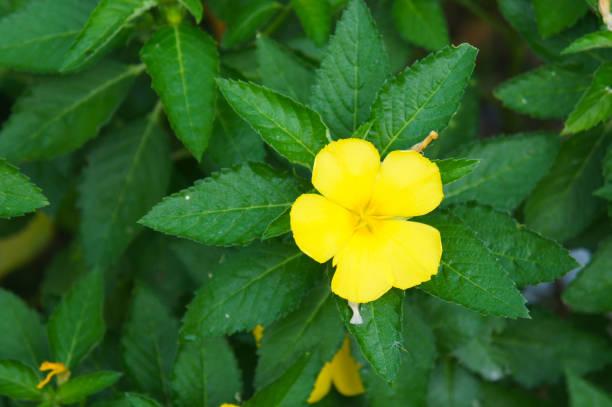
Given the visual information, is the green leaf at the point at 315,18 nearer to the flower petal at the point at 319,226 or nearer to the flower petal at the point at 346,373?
the flower petal at the point at 319,226

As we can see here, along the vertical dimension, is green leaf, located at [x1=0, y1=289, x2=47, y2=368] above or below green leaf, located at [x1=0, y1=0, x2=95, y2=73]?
below

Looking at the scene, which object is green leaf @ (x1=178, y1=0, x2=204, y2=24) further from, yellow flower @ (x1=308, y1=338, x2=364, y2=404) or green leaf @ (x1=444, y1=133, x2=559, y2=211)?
yellow flower @ (x1=308, y1=338, x2=364, y2=404)

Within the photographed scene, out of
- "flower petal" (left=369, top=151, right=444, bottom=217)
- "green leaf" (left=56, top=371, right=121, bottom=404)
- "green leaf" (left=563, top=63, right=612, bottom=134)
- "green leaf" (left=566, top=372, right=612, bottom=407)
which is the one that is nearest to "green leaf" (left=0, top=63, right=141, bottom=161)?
"green leaf" (left=56, top=371, right=121, bottom=404)

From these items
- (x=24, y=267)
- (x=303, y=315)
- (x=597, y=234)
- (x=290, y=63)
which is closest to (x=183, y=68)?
(x=290, y=63)

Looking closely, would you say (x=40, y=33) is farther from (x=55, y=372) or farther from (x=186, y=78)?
(x=55, y=372)

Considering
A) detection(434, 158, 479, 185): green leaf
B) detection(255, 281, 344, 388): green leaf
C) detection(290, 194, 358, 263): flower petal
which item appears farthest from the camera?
detection(255, 281, 344, 388): green leaf

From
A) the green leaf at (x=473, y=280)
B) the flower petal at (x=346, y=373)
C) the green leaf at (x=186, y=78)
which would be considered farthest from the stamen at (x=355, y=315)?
the flower petal at (x=346, y=373)

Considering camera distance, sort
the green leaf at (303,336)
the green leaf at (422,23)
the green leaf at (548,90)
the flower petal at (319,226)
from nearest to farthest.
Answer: the flower petal at (319,226) → the green leaf at (303,336) → the green leaf at (548,90) → the green leaf at (422,23)
